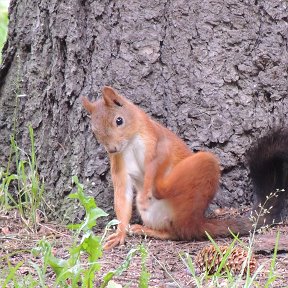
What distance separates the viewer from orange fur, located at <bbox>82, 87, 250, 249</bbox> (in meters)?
3.80

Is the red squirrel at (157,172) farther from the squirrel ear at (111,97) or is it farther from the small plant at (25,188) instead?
the small plant at (25,188)

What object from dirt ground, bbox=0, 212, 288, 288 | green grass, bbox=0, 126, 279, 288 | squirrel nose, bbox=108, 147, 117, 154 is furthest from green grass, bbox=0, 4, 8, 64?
squirrel nose, bbox=108, 147, 117, 154

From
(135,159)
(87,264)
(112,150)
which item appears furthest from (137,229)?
(87,264)

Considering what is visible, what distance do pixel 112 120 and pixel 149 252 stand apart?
0.63m

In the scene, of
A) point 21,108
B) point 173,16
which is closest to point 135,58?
point 173,16

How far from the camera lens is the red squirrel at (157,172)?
3799mm

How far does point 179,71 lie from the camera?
414 centimetres

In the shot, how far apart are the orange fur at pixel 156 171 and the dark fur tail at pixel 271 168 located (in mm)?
243

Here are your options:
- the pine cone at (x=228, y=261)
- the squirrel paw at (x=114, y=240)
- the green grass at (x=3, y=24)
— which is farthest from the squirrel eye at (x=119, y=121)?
the green grass at (x=3, y=24)

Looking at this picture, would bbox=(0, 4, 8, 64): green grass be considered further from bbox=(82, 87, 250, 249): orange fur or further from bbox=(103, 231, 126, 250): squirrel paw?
bbox=(103, 231, 126, 250): squirrel paw

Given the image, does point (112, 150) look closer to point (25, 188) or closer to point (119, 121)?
point (119, 121)

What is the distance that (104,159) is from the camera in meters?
4.17

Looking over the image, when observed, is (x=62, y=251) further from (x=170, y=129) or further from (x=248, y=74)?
(x=248, y=74)

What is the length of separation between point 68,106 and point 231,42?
2.94 ft
